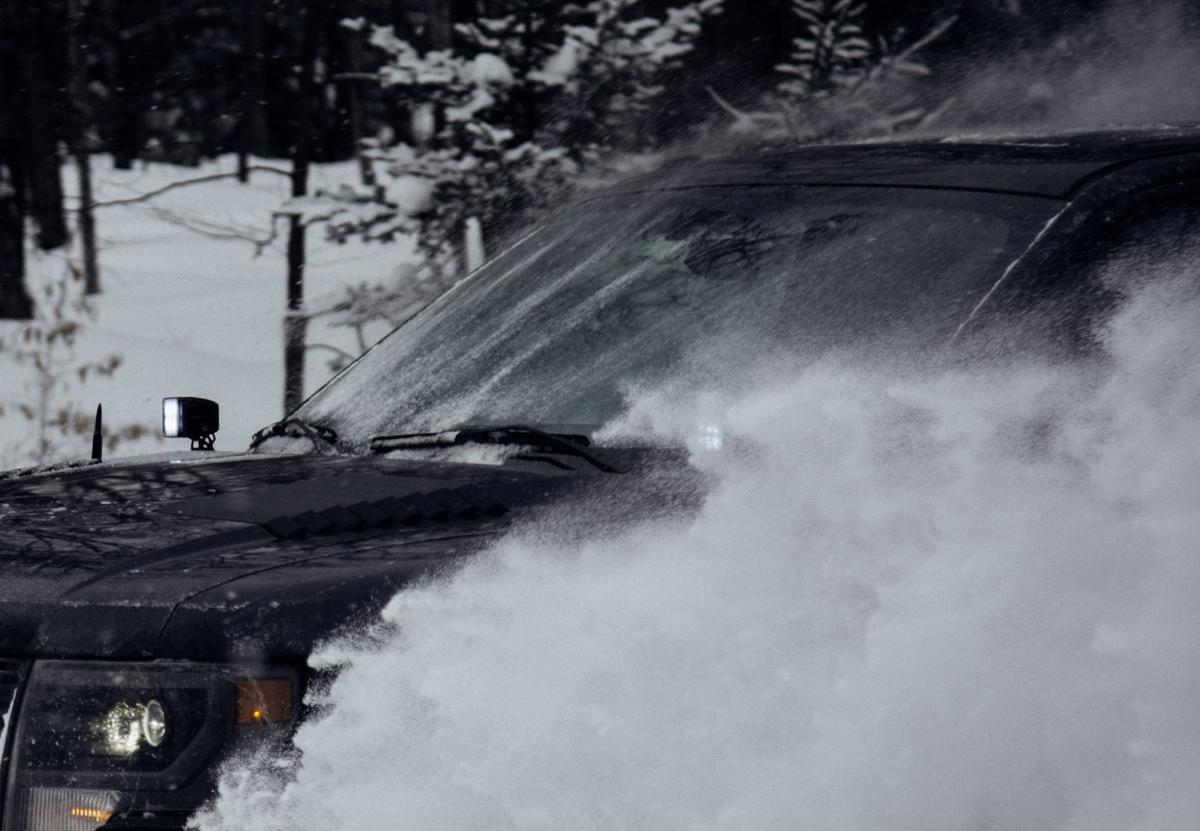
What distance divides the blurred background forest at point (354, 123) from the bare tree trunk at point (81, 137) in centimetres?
1

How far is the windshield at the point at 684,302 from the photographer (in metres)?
2.77

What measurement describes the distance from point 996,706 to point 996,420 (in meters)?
0.51

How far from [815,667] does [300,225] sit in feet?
Result: 20.0

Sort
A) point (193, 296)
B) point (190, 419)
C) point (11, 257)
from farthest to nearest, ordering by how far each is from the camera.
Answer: point (193, 296) < point (11, 257) < point (190, 419)

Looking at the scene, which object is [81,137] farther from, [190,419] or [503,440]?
[503,440]

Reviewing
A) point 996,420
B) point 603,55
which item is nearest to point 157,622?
point 996,420

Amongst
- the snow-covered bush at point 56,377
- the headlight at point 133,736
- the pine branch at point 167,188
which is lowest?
the snow-covered bush at point 56,377

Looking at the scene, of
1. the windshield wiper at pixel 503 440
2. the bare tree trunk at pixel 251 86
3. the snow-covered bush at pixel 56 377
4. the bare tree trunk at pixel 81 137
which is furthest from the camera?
the bare tree trunk at pixel 81 137

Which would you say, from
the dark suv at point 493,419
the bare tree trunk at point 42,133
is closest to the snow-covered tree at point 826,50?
the bare tree trunk at point 42,133

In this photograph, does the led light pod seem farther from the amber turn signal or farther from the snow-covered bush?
the snow-covered bush

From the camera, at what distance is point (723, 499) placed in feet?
7.73

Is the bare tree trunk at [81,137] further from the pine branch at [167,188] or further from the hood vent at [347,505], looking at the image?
the hood vent at [347,505]

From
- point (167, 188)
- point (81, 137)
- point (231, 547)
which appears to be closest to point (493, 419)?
point (231, 547)

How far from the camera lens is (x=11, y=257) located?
8.89 m
